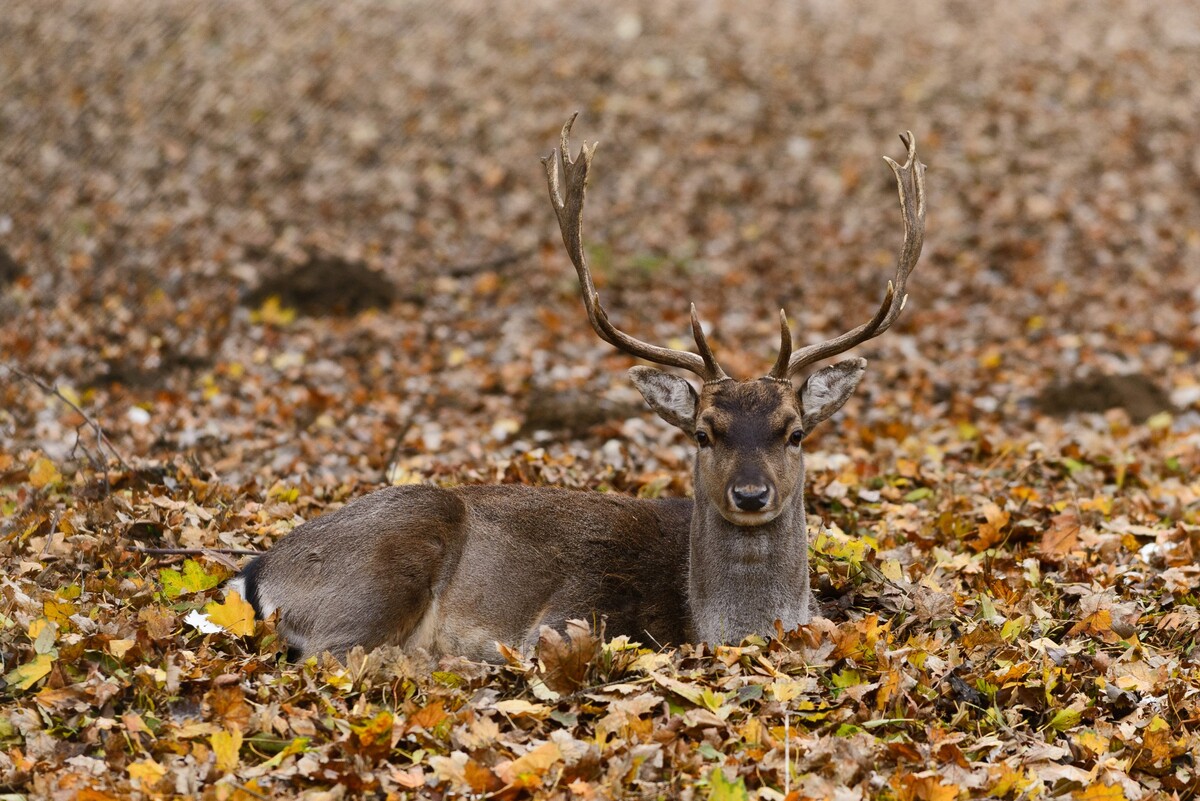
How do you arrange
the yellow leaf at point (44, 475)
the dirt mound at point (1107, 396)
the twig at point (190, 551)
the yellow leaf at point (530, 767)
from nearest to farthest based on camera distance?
the yellow leaf at point (530, 767), the twig at point (190, 551), the yellow leaf at point (44, 475), the dirt mound at point (1107, 396)

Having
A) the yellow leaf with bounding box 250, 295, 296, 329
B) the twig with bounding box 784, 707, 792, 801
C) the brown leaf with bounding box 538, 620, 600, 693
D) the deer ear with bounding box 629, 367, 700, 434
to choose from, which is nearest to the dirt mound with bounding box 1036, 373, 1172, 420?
the deer ear with bounding box 629, 367, 700, 434

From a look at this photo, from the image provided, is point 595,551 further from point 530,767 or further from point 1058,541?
point 1058,541

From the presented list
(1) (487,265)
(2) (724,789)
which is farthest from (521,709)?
(1) (487,265)

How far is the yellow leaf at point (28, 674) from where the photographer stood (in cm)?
514

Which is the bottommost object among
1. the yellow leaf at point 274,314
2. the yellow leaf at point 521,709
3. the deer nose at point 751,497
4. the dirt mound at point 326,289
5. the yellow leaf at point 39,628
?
the yellow leaf at point 521,709

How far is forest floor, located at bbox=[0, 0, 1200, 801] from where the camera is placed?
16.7 ft

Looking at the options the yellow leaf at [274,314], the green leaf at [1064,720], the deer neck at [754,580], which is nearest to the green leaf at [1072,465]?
the deer neck at [754,580]

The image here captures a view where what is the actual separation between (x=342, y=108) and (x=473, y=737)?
14387mm

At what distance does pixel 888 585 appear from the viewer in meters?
6.62

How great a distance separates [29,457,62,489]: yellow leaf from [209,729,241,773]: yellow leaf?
3896mm

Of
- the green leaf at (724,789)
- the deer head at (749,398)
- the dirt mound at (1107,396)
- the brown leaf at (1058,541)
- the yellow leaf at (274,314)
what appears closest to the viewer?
the green leaf at (724,789)

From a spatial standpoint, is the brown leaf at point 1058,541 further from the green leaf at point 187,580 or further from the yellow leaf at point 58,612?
the yellow leaf at point 58,612

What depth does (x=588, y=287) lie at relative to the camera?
6520 millimetres

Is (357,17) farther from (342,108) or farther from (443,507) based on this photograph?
(443,507)
